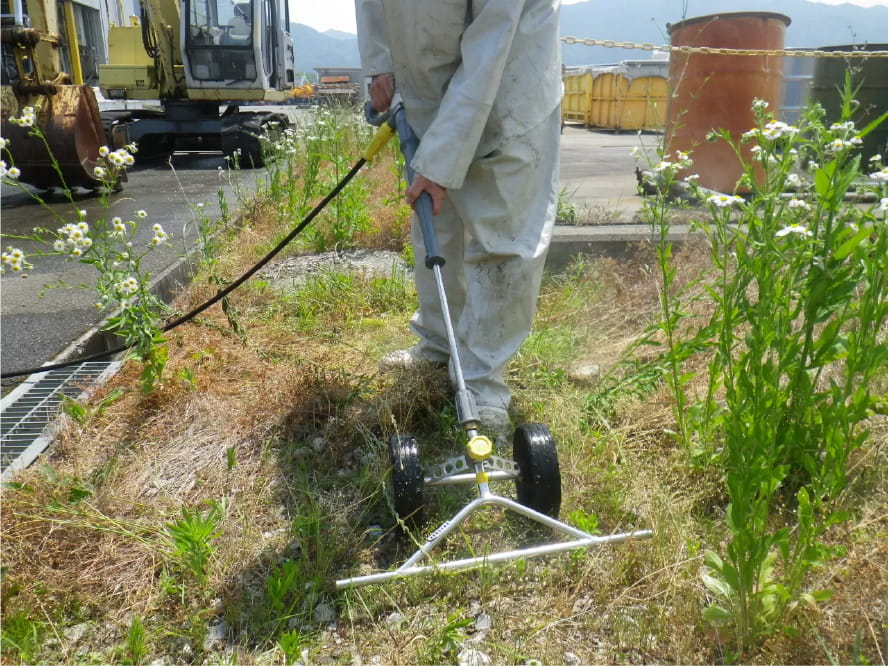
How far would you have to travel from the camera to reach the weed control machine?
1851 mm

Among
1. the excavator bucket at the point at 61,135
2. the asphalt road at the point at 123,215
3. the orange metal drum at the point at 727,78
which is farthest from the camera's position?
the excavator bucket at the point at 61,135

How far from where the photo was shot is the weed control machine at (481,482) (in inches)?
72.9

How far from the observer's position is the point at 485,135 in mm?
2457

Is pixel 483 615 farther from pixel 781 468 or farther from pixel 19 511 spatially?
pixel 19 511

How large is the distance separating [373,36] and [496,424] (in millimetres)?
1575

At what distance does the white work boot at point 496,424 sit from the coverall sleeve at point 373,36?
1392 mm

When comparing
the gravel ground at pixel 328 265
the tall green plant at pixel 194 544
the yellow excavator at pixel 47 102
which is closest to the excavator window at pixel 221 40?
the yellow excavator at pixel 47 102

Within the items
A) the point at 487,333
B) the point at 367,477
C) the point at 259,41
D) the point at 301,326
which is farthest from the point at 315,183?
the point at 259,41

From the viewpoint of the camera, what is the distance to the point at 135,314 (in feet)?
8.87

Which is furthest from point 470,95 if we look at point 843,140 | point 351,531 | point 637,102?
point 637,102

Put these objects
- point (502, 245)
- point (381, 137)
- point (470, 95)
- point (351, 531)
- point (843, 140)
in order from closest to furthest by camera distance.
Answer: point (843, 140)
point (351, 531)
point (470, 95)
point (502, 245)
point (381, 137)

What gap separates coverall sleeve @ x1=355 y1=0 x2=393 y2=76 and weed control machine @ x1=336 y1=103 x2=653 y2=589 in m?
1.16

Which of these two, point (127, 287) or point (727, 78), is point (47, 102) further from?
point (727, 78)

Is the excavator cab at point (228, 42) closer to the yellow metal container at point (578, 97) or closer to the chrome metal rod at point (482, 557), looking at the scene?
the chrome metal rod at point (482, 557)
